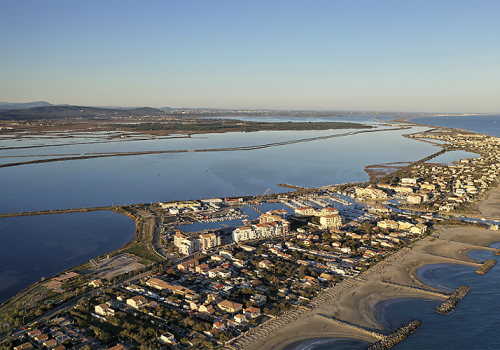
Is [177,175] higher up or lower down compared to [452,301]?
higher up

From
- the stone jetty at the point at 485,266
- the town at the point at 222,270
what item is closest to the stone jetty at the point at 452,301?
the stone jetty at the point at 485,266

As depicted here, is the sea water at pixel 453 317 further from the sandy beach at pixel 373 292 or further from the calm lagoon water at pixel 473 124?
the calm lagoon water at pixel 473 124

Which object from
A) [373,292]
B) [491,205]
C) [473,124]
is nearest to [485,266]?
[373,292]

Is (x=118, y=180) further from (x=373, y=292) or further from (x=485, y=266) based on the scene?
(x=485, y=266)

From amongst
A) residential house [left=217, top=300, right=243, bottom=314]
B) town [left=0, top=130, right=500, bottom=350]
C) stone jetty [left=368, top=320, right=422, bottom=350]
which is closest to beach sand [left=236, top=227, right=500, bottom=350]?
stone jetty [left=368, top=320, right=422, bottom=350]

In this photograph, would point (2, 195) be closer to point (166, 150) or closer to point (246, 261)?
point (246, 261)

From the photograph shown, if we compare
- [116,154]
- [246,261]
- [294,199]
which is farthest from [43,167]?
[246,261]
